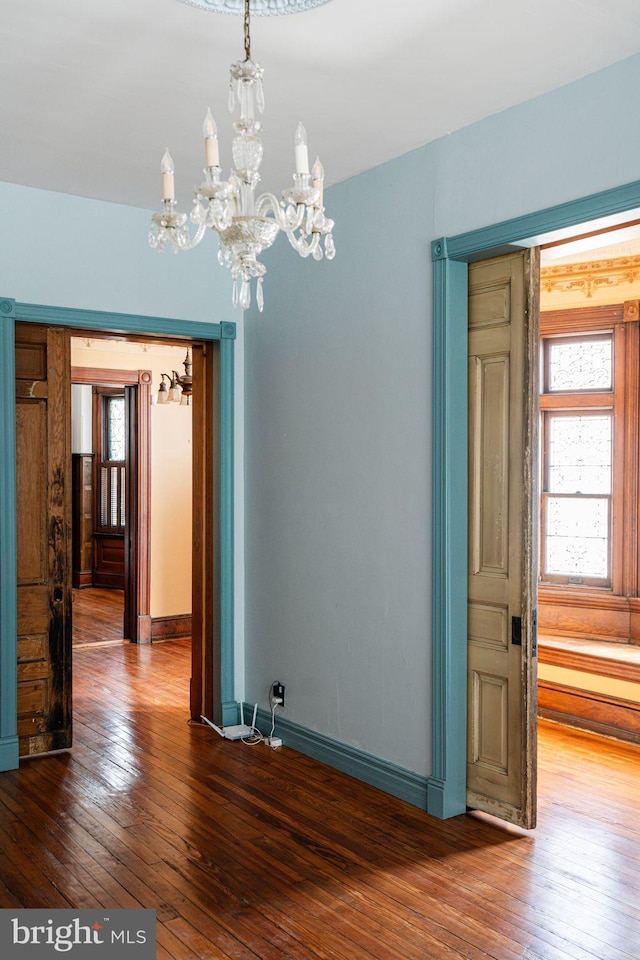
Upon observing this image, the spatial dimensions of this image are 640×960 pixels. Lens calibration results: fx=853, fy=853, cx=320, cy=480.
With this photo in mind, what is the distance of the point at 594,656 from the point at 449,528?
73.3 inches

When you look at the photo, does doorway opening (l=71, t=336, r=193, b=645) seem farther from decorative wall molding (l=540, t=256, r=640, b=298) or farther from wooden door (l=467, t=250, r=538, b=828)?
wooden door (l=467, t=250, r=538, b=828)

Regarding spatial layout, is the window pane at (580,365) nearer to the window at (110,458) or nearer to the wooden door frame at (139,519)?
the wooden door frame at (139,519)

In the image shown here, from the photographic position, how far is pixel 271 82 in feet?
11.2

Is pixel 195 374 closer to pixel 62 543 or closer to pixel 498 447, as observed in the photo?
pixel 62 543

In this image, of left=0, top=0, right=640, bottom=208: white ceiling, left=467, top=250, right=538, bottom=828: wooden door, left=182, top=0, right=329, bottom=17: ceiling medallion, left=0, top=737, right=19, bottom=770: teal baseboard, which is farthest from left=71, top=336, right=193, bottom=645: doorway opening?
left=182, top=0, right=329, bottom=17: ceiling medallion

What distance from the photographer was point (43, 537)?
487 cm

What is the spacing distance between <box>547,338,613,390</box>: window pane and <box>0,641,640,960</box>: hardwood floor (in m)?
2.35

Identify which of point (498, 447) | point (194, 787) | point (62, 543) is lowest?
point (194, 787)

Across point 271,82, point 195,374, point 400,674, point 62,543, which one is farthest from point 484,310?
point 62,543

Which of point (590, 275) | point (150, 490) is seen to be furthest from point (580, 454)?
point (150, 490)

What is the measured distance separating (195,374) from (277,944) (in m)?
3.55

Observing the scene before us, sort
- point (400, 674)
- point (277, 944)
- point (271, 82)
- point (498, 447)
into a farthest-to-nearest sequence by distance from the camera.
A: point (400, 674) < point (498, 447) < point (271, 82) < point (277, 944)

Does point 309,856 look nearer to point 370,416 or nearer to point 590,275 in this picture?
point 370,416

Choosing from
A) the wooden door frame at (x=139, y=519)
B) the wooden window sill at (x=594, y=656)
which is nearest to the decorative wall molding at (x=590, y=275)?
the wooden window sill at (x=594, y=656)
